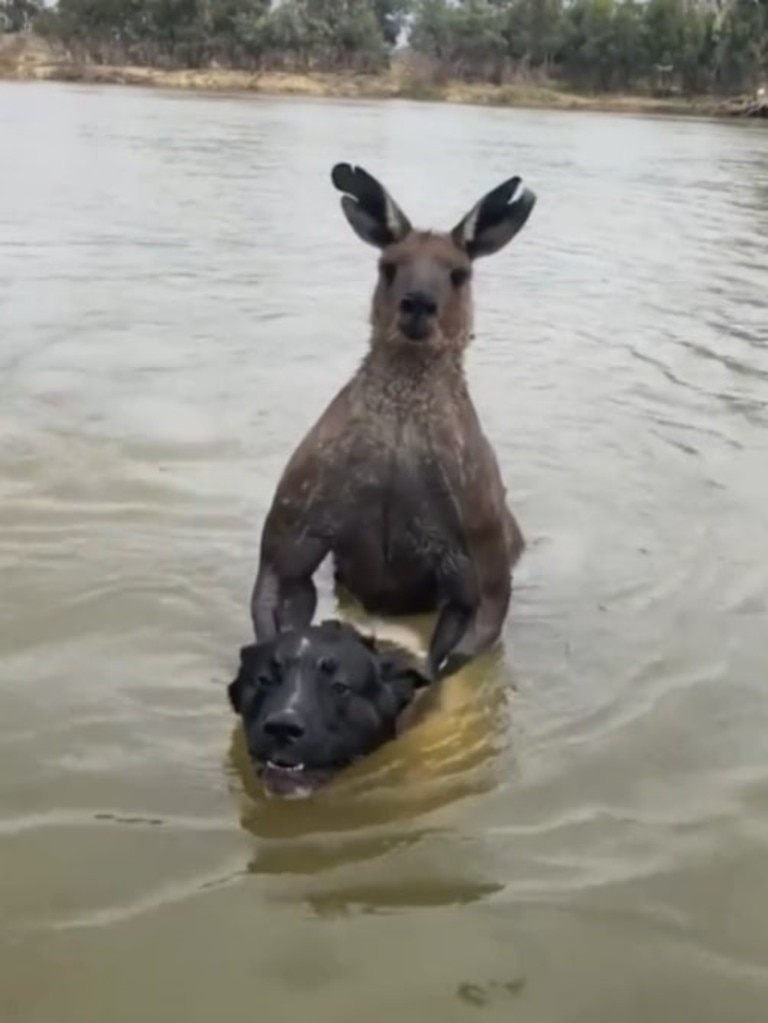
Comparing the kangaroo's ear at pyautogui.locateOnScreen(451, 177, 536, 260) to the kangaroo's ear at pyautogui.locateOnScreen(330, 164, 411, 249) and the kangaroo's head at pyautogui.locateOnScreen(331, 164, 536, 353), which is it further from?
the kangaroo's ear at pyautogui.locateOnScreen(330, 164, 411, 249)

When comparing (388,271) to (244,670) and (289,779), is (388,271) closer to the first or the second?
(244,670)

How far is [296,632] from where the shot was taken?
4.94 m

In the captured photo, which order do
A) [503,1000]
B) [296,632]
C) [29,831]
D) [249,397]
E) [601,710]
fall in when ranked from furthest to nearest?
[249,397], [601,710], [296,632], [29,831], [503,1000]

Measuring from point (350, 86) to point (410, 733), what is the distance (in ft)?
281

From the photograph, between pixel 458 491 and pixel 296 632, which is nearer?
pixel 296 632

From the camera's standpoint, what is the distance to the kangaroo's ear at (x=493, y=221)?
5742mm

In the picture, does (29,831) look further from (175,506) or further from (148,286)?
(148,286)

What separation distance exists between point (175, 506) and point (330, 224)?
11787mm

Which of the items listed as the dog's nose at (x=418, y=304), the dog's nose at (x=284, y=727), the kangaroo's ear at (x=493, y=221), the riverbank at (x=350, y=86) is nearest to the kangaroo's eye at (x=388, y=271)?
A: the dog's nose at (x=418, y=304)

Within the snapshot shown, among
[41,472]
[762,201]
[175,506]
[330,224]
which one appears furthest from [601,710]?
[762,201]

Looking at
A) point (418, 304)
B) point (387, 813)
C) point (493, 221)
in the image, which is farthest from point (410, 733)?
point (493, 221)

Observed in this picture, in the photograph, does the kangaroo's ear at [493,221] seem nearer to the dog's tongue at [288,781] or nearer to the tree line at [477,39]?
the dog's tongue at [288,781]

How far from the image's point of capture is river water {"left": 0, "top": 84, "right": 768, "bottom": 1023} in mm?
3885

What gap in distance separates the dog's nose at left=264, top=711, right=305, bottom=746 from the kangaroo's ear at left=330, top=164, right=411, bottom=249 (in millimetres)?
1871
